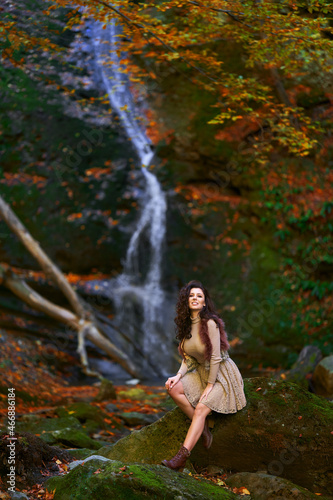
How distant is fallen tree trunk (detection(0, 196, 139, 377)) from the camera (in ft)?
29.7

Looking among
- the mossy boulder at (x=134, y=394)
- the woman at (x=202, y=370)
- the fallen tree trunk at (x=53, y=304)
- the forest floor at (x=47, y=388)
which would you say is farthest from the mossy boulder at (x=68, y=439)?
the fallen tree trunk at (x=53, y=304)

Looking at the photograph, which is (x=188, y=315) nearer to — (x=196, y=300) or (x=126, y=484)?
(x=196, y=300)

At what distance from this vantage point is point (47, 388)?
26.5ft

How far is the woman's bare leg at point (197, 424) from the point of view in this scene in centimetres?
350

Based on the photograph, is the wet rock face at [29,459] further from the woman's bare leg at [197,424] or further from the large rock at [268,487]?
the large rock at [268,487]

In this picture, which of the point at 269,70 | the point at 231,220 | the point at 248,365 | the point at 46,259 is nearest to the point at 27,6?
the point at 46,259

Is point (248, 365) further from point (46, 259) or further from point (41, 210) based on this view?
point (41, 210)

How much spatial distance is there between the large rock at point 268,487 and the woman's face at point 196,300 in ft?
4.35

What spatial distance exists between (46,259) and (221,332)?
6.10 metres

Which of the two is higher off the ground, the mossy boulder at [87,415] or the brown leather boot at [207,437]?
the brown leather boot at [207,437]

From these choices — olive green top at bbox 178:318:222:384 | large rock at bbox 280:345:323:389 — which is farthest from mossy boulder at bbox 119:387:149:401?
olive green top at bbox 178:318:222:384

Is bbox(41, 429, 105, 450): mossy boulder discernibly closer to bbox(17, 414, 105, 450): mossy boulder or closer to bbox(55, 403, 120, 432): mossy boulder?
bbox(17, 414, 105, 450): mossy boulder

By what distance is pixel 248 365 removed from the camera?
999 centimetres

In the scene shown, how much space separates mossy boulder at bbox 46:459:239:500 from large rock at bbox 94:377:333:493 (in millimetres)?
762
